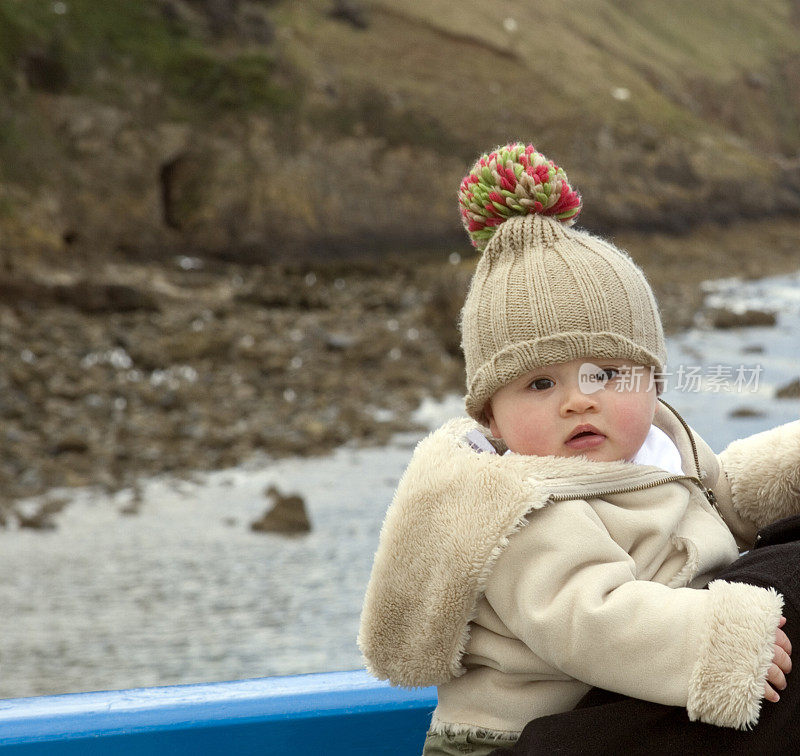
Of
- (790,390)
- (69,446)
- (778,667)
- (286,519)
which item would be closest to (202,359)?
(69,446)

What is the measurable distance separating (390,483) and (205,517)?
0.93 metres

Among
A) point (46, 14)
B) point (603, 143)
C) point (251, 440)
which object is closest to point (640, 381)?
point (251, 440)

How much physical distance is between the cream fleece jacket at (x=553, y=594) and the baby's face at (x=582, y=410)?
0.9 inches

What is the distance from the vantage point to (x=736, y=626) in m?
0.58

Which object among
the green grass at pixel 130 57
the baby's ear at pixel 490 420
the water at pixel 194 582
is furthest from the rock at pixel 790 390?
the green grass at pixel 130 57

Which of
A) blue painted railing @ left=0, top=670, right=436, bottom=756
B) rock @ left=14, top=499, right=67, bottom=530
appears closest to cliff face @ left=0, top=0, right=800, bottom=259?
rock @ left=14, top=499, right=67, bottom=530

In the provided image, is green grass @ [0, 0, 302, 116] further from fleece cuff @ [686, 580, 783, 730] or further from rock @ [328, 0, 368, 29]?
fleece cuff @ [686, 580, 783, 730]

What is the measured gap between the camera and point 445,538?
0.66 m

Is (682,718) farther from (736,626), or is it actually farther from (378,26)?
(378,26)

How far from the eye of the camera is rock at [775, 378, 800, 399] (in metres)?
7.16

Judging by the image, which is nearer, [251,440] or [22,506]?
[22,506]

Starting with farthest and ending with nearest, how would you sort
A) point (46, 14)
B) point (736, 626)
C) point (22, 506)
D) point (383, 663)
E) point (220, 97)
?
point (220, 97), point (46, 14), point (22, 506), point (383, 663), point (736, 626)

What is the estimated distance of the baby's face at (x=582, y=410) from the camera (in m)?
0.69

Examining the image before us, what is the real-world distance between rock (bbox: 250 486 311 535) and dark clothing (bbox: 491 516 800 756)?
3.96m
